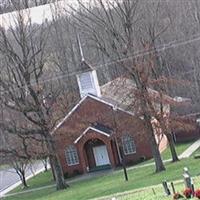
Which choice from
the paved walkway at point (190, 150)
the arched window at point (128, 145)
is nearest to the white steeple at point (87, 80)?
the arched window at point (128, 145)

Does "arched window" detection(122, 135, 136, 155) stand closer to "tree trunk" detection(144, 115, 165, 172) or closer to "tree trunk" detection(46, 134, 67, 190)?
"tree trunk" detection(46, 134, 67, 190)

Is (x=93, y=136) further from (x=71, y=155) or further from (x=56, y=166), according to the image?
(x=56, y=166)

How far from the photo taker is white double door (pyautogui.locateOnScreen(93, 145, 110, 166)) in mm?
43906

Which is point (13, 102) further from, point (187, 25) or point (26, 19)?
point (187, 25)

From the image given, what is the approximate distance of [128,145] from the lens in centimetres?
4394

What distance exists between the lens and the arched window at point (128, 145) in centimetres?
4350

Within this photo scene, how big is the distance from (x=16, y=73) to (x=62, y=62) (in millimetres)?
24041

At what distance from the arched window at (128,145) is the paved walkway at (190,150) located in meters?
4.01

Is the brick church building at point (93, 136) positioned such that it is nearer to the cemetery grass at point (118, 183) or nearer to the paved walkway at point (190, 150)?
the paved walkway at point (190, 150)

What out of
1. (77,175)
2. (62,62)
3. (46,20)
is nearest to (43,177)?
(77,175)

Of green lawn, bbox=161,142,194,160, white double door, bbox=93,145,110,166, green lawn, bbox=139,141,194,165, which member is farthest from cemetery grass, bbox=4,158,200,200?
white double door, bbox=93,145,110,166

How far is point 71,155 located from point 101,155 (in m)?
2.42

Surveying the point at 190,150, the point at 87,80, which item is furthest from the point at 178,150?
the point at 87,80

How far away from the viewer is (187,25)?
62.1 meters
